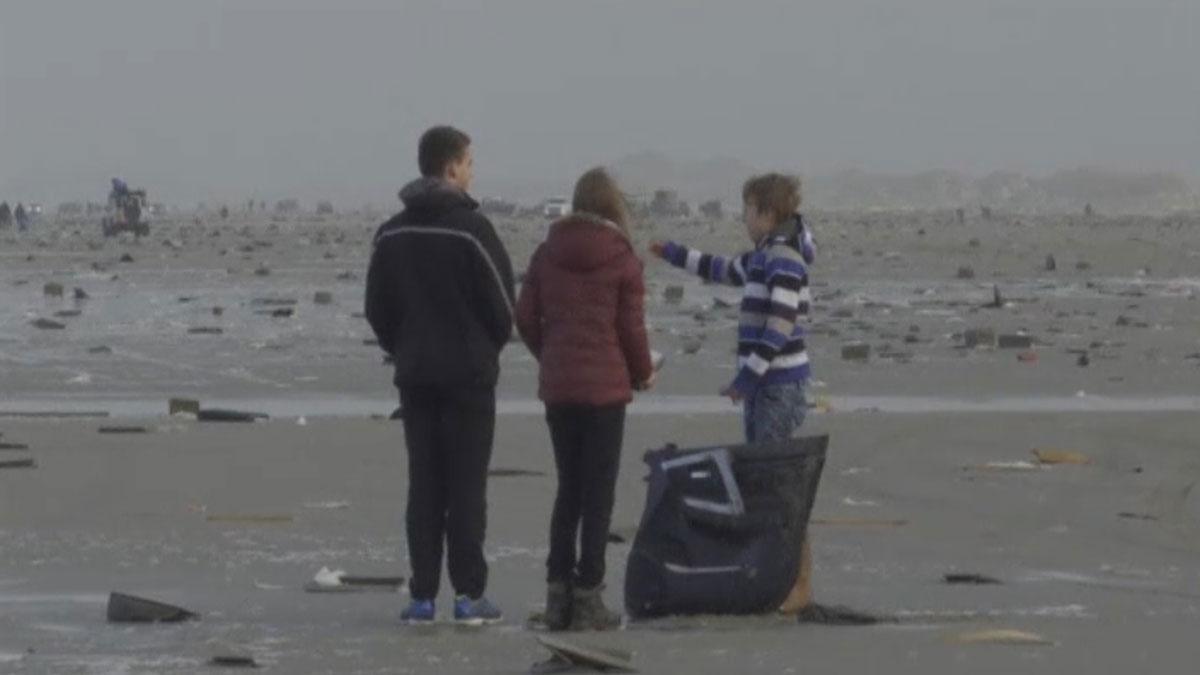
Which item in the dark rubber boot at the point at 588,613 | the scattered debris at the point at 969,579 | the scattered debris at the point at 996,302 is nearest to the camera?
the dark rubber boot at the point at 588,613

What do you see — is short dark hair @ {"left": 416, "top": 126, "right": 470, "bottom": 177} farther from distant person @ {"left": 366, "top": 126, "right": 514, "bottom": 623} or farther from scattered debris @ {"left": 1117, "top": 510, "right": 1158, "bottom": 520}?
scattered debris @ {"left": 1117, "top": 510, "right": 1158, "bottom": 520}

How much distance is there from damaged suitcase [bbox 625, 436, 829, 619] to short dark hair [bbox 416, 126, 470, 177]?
117 cm

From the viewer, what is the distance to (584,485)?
9.12m

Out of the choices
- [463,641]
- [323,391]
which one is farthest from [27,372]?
[463,641]

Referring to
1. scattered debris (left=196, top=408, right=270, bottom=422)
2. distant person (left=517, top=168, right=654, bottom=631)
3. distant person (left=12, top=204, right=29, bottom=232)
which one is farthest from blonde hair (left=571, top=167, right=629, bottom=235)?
distant person (left=12, top=204, right=29, bottom=232)

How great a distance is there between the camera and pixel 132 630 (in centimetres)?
878

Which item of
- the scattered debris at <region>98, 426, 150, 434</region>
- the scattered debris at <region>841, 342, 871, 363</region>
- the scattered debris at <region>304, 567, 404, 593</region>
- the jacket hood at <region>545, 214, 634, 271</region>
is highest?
the jacket hood at <region>545, 214, 634, 271</region>

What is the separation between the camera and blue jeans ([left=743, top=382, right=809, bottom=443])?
929cm

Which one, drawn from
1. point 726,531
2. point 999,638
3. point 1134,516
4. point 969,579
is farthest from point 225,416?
point 999,638

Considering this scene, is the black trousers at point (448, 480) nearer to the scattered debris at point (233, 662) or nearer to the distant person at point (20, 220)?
the scattered debris at point (233, 662)

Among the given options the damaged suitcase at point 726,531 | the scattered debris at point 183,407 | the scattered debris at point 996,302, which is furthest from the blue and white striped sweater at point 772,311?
the scattered debris at point 996,302

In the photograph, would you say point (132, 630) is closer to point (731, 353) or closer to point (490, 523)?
point (490, 523)

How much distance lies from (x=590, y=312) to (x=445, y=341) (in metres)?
0.45

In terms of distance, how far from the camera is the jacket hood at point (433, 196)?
8945 mm
